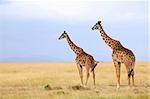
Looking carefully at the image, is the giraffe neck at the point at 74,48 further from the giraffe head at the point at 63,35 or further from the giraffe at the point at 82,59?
the giraffe head at the point at 63,35

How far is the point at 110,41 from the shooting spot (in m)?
24.6

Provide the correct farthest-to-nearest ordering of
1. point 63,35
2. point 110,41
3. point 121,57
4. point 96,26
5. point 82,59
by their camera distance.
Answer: point 63,35, point 82,59, point 96,26, point 110,41, point 121,57

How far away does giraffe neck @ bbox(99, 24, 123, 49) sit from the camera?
24359mm

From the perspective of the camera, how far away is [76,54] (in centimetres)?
2581

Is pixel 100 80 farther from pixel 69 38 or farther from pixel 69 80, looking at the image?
A: pixel 69 38

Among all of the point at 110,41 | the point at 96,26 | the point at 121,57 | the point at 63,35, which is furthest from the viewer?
the point at 63,35

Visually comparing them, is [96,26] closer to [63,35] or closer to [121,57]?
[63,35]

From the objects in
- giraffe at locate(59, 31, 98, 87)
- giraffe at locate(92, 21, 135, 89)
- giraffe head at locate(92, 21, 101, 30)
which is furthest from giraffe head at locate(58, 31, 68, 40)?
giraffe at locate(92, 21, 135, 89)

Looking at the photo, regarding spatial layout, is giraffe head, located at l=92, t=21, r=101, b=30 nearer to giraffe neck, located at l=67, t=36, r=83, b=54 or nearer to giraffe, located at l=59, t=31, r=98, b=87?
giraffe, located at l=59, t=31, r=98, b=87

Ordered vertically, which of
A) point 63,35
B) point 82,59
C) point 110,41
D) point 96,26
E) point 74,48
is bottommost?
point 82,59

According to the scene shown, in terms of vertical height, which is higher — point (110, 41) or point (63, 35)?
point (63, 35)

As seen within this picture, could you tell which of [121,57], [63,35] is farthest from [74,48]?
[121,57]

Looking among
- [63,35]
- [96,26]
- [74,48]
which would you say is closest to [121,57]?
[96,26]

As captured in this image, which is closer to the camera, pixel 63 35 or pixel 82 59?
pixel 82 59
